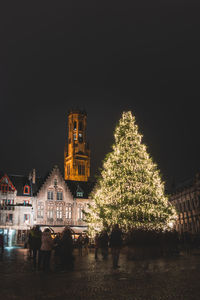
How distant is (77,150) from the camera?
9862 centimetres

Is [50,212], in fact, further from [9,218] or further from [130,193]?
[130,193]

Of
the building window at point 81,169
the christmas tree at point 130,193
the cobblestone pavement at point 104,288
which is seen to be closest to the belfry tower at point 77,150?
the building window at point 81,169

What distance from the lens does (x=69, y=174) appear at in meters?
96.0

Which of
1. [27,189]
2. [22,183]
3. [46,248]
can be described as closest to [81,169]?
[22,183]

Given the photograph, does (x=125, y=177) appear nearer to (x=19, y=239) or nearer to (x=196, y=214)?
(x=19, y=239)

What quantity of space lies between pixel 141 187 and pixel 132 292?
20.1 m

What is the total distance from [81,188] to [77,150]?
3453cm

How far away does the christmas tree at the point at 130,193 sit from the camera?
90.1 ft

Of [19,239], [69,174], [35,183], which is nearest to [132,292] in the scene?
[19,239]

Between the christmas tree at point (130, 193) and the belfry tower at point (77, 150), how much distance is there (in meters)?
64.0

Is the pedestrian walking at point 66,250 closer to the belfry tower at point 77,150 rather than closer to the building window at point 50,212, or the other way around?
the building window at point 50,212

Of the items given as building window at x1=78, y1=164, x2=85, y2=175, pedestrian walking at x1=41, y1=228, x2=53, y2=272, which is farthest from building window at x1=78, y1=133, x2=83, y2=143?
pedestrian walking at x1=41, y1=228, x2=53, y2=272

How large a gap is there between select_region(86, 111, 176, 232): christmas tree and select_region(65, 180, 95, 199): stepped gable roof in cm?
Answer: 3262

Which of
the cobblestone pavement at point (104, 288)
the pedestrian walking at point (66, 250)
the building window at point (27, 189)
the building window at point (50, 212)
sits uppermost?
the building window at point (27, 189)
